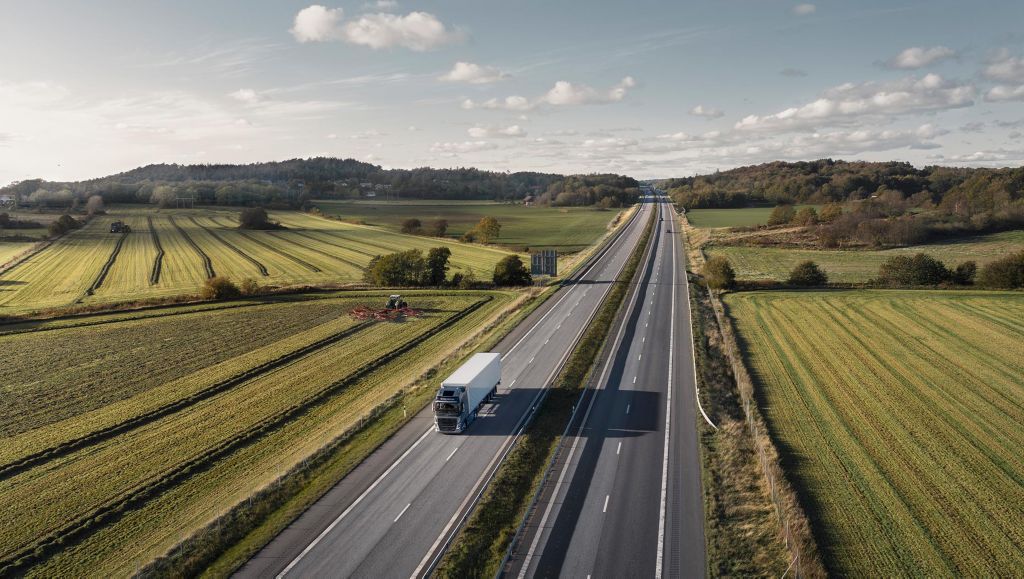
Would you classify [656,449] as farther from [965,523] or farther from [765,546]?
[965,523]

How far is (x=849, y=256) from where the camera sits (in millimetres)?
101625

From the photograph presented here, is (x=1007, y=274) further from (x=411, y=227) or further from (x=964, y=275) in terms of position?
(x=411, y=227)

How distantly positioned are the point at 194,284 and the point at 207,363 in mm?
38188

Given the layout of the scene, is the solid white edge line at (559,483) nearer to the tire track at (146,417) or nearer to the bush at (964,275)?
the tire track at (146,417)

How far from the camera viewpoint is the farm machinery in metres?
60.5

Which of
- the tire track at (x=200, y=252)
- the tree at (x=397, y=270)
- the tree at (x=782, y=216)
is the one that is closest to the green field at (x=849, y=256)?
the tree at (x=782, y=216)

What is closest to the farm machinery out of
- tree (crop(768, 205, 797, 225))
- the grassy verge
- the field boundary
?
the grassy verge

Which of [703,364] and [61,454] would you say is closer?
[61,454]

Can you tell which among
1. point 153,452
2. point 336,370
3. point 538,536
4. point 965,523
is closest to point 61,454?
point 153,452

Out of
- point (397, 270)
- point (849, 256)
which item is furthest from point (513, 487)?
point (849, 256)

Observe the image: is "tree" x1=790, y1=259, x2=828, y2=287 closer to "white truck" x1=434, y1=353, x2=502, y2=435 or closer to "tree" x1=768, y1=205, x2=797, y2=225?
"white truck" x1=434, y1=353, x2=502, y2=435

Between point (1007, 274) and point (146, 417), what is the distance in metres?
98.1

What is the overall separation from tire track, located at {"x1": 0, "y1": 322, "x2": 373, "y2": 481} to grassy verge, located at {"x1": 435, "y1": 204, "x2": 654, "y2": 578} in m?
22.9

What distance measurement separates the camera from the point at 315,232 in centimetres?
13688
